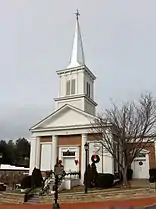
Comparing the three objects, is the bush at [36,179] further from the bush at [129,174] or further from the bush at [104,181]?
the bush at [129,174]

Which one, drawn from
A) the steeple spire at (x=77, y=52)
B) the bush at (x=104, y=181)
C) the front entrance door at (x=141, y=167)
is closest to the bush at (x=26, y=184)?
the bush at (x=104, y=181)

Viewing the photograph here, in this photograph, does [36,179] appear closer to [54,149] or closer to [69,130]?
[54,149]

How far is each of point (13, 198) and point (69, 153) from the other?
32.0 ft

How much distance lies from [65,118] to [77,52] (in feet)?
40.8

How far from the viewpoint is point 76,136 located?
30797 millimetres

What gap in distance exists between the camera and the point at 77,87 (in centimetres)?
3525

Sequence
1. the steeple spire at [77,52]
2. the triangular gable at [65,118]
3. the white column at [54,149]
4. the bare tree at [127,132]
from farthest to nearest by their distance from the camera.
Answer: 1. the steeple spire at [77,52]
2. the triangular gable at [65,118]
3. the white column at [54,149]
4. the bare tree at [127,132]

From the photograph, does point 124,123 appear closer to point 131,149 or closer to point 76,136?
point 131,149

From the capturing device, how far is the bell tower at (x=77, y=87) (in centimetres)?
3462

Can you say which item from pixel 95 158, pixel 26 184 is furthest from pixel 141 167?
pixel 26 184

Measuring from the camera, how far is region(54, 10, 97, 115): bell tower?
3462 cm

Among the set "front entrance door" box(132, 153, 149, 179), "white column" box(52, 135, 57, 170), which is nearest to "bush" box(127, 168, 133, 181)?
"front entrance door" box(132, 153, 149, 179)

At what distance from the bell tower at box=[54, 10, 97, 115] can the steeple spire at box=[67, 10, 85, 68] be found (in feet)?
0.71

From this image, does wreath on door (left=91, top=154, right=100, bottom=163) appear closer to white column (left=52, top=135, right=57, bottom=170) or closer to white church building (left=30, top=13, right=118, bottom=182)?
white church building (left=30, top=13, right=118, bottom=182)
